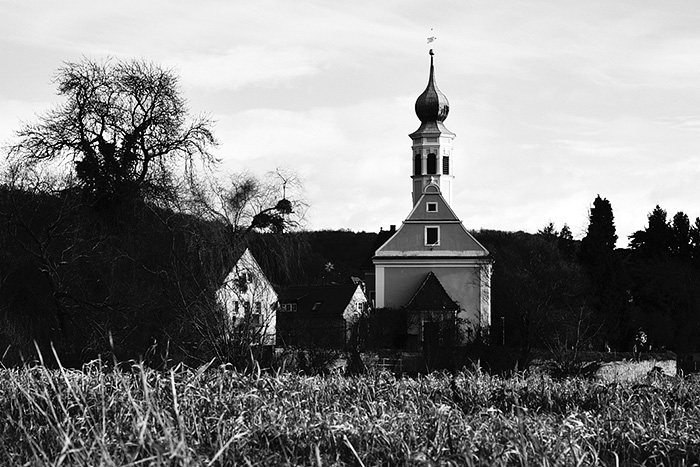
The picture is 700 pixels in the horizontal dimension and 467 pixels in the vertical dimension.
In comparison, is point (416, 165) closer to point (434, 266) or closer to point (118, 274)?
point (434, 266)

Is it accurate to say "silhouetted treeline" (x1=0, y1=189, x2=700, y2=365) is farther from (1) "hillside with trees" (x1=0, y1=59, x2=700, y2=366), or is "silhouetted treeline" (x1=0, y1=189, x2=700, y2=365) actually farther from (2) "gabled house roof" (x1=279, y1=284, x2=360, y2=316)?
(2) "gabled house roof" (x1=279, y1=284, x2=360, y2=316)

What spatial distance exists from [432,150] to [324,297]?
12839 mm

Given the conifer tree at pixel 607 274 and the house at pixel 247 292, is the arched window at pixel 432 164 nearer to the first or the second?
the conifer tree at pixel 607 274

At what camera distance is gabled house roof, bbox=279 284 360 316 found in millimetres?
65438

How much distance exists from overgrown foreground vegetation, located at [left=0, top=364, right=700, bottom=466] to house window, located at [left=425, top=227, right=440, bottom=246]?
5210 cm

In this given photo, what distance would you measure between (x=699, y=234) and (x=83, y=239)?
140 ft

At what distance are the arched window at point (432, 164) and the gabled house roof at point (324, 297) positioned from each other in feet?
30.6

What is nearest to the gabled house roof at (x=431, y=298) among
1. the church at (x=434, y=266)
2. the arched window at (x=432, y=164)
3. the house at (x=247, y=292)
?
the church at (x=434, y=266)

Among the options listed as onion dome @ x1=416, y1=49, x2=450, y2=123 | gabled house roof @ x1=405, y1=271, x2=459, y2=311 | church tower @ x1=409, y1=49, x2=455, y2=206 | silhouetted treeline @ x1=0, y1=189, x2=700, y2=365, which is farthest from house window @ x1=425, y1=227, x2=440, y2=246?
silhouetted treeline @ x1=0, y1=189, x2=700, y2=365

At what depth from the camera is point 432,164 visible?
71.9m

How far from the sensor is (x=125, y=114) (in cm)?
3206

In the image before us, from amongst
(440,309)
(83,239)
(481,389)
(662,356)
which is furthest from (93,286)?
(440,309)

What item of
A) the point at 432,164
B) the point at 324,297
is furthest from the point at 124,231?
the point at 432,164

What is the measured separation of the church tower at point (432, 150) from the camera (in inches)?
2810
